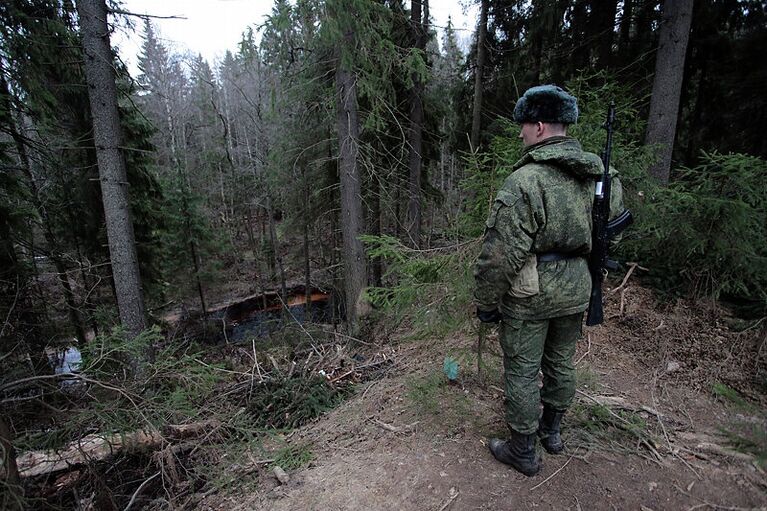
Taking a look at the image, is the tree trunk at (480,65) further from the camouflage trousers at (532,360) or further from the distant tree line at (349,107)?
the camouflage trousers at (532,360)

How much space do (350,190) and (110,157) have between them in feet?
13.4

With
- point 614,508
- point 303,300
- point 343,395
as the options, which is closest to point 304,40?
point 343,395

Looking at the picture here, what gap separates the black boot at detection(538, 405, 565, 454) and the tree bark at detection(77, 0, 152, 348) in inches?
213

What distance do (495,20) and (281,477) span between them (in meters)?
12.9

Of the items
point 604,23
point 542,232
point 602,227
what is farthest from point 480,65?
point 542,232

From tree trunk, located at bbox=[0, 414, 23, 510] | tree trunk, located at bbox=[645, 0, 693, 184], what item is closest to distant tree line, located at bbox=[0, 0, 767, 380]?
tree trunk, located at bbox=[645, 0, 693, 184]

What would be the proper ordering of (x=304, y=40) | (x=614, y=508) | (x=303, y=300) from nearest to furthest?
(x=614, y=508)
(x=304, y=40)
(x=303, y=300)

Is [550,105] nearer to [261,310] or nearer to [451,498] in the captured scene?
[451,498]

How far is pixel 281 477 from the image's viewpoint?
3.00m

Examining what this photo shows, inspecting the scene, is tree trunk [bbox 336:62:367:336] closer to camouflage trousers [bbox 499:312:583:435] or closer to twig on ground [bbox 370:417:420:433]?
twig on ground [bbox 370:417:420:433]

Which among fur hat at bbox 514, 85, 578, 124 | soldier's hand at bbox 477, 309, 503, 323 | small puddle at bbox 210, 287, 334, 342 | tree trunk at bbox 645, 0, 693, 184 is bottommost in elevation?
small puddle at bbox 210, 287, 334, 342

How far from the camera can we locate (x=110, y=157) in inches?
208

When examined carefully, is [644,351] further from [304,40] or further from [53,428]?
[304,40]

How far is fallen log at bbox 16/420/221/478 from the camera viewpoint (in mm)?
3098
